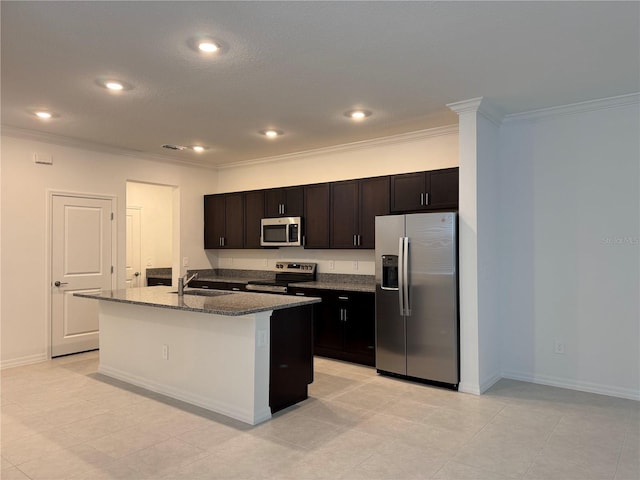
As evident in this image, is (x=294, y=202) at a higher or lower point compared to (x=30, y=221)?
higher

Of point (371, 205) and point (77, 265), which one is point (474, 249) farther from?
point (77, 265)

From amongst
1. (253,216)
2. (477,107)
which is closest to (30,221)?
(253,216)

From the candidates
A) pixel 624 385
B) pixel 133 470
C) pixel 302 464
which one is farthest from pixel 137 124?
pixel 624 385

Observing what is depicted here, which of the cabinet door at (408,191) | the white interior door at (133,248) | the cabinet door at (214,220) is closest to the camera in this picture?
the cabinet door at (408,191)

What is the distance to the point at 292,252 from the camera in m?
6.52

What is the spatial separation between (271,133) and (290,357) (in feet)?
8.96

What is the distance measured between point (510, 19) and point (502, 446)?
272 cm

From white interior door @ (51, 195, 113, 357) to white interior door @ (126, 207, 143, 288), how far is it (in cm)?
204

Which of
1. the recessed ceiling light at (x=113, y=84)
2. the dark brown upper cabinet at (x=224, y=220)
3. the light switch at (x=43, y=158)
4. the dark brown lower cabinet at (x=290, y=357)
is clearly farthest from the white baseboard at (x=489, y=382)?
the light switch at (x=43, y=158)

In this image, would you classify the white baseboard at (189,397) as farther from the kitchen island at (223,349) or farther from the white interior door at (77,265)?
the white interior door at (77,265)

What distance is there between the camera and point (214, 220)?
713 centimetres

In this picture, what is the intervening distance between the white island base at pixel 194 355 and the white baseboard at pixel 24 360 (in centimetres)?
107

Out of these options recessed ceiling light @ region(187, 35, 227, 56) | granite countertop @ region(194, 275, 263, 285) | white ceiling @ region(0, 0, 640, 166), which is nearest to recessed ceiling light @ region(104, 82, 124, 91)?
white ceiling @ region(0, 0, 640, 166)

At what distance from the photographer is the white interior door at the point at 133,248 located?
7961mm
